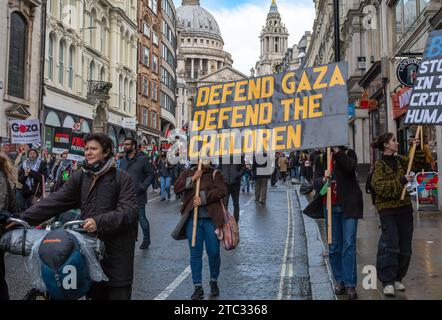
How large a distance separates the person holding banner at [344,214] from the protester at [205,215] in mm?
1263

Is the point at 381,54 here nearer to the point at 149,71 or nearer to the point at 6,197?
the point at 6,197

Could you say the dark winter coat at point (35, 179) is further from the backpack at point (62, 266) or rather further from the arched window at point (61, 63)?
the arched window at point (61, 63)

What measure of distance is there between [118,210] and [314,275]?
3767 millimetres

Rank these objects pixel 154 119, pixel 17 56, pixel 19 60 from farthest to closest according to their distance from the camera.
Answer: pixel 154 119, pixel 19 60, pixel 17 56

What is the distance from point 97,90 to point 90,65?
1.91 m

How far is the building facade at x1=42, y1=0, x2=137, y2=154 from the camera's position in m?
28.6

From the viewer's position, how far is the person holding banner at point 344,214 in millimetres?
5609

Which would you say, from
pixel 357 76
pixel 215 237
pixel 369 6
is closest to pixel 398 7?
pixel 369 6

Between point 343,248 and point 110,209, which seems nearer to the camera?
point 110,209

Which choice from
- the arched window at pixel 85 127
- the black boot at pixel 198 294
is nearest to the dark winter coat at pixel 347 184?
the black boot at pixel 198 294

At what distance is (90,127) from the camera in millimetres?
34219

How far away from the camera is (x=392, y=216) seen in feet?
18.5

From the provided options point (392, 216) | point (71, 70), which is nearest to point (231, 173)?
point (392, 216)

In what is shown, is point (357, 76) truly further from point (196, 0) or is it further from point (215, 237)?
point (196, 0)
